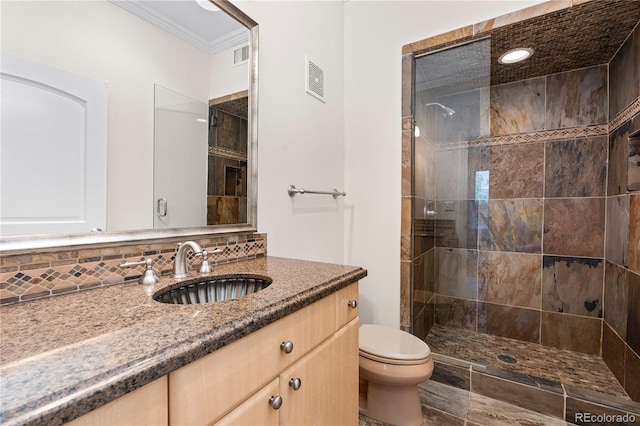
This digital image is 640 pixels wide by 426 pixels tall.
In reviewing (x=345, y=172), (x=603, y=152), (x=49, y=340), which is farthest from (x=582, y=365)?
(x=49, y=340)

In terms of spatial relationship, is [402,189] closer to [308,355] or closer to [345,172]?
[345,172]

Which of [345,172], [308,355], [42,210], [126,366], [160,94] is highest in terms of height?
[160,94]

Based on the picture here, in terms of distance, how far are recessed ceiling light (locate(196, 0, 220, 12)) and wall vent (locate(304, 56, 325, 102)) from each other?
0.65 metres

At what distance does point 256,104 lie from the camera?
57.7 inches

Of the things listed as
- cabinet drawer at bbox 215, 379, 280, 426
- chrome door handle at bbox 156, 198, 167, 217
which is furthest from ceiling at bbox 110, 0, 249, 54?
cabinet drawer at bbox 215, 379, 280, 426

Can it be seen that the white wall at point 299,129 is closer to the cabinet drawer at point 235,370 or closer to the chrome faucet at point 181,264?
the chrome faucet at point 181,264

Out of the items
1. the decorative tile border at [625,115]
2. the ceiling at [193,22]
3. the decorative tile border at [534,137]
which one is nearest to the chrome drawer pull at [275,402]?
the ceiling at [193,22]

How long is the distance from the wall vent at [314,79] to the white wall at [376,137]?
0.33 metres

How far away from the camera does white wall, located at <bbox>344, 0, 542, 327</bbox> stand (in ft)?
6.66

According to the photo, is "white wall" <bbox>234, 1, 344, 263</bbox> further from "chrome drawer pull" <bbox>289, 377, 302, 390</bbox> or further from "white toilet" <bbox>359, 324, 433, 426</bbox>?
"chrome drawer pull" <bbox>289, 377, 302, 390</bbox>

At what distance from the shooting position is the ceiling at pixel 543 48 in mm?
1646

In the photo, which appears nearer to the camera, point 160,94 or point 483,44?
point 160,94

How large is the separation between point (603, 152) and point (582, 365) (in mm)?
1508

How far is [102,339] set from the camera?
1.81 feet
